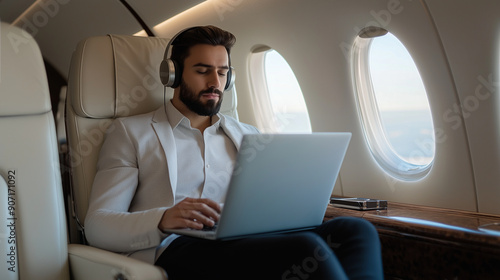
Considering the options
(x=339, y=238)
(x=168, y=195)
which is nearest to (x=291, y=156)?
(x=339, y=238)

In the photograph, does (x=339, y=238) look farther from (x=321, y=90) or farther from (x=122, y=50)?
(x=321, y=90)

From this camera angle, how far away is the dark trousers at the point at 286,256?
156 centimetres

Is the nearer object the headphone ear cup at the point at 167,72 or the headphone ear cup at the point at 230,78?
the headphone ear cup at the point at 167,72

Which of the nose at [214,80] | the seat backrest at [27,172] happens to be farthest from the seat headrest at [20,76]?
the nose at [214,80]

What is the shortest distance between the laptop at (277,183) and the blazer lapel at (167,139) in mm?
391

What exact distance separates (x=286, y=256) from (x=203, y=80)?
108 centimetres

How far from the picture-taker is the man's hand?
1787mm

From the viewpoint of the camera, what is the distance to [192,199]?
6.04 ft

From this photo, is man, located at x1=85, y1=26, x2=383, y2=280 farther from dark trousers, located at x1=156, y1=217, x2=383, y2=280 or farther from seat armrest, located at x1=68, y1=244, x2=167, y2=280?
seat armrest, located at x1=68, y1=244, x2=167, y2=280

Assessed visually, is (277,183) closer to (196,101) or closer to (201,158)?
(201,158)

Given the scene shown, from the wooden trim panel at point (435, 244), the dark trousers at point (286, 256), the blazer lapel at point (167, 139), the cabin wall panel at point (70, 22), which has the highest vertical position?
the cabin wall panel at point (70, 22)

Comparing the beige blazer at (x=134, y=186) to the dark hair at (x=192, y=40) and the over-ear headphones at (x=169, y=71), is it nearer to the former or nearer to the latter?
the over-ear headphones at (x=169, y=71)

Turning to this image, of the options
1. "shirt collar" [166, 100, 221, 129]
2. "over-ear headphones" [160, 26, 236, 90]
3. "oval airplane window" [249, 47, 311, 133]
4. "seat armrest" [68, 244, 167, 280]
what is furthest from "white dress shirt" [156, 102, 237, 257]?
"oval airplane window" [249, 47, 311, 133]

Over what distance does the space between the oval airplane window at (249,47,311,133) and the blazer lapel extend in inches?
74.7
